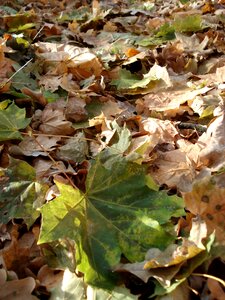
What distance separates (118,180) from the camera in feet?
3.29

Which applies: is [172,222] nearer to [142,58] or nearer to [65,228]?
[65,228]

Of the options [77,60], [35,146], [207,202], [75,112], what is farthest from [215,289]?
[77,60]

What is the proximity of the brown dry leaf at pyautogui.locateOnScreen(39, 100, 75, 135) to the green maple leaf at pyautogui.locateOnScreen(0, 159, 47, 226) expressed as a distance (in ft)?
1.01

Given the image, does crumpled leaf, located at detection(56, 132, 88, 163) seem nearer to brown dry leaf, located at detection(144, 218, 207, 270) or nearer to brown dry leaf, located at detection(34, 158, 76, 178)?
brown dry leaf, located at detection(34, 158, 76, 178)

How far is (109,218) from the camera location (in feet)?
3.10

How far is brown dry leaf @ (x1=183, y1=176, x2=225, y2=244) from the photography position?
95cm

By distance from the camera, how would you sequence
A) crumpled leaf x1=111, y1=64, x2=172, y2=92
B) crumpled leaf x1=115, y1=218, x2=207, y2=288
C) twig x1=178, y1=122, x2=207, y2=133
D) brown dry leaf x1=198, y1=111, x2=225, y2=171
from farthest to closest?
crumpled leaf x1=111, y1=64, x2=172, y2=92, twig x1=178, y1=122, x2=207, y2=133, brown dry leaf x1=198, y1=111, x2=225, y2=171, crumpled leaf x1=115, y1=218, x2=207, y2=288

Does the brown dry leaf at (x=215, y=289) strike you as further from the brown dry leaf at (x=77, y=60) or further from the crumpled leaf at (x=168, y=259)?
the brown dry leaf at (x=77, y=60)

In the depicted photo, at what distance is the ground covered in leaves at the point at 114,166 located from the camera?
0.87 m

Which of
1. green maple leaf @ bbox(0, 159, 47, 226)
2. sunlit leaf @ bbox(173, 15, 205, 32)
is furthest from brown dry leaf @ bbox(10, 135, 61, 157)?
sunlit leaf @ bbox(173, 15, 205, 32)

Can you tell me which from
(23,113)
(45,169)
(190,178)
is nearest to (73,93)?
(23,113)

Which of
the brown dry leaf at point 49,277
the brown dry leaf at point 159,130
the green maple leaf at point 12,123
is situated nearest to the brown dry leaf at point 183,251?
the brown dry leaf at point 49,277

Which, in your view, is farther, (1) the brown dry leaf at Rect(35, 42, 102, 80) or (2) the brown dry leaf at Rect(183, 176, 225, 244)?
(1) the brown dry leaf at Rect(35, 42, 102, 80)

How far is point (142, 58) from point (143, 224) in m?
1.18
